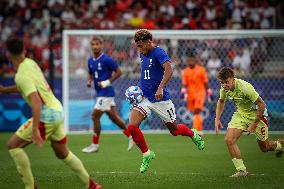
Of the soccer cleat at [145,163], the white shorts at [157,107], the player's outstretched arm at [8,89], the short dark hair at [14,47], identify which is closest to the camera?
the short dark hair at [14,47]

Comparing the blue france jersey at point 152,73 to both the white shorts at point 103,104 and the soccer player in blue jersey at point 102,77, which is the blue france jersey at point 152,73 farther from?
the white shorts at point 103,104

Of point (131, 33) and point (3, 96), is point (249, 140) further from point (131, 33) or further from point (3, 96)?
point (3, 96)

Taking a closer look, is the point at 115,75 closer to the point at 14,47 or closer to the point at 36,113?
the point at 14,47

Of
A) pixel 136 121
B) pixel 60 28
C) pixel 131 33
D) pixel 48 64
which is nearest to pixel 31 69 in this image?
pixel 136 121

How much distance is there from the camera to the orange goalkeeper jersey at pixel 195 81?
19.6 m

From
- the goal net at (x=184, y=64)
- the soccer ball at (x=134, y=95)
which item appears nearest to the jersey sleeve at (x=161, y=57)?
the soccer ball at (x=134, y=95)

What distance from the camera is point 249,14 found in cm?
2578

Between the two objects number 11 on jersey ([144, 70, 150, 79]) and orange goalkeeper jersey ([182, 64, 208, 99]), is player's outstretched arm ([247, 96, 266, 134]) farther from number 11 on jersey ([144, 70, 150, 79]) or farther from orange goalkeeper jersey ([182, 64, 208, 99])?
orange goalkeeper jersey ([182, 64, 208, 99])

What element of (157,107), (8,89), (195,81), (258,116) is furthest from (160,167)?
(195,81)

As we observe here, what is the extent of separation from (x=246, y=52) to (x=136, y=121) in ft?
31.8

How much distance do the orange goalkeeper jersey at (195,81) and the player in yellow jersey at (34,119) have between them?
405 inches

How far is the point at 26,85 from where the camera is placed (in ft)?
29.8

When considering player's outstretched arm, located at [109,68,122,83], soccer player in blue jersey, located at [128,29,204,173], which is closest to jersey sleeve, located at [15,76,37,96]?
soccer player in blue jersey, located at [128,29,204,173]

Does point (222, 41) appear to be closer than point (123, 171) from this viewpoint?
No
